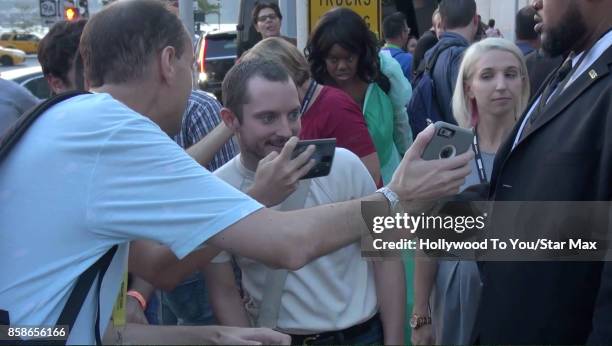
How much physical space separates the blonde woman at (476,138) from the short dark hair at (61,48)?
1971 mm

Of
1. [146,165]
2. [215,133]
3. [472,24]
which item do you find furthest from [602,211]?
[472,24]

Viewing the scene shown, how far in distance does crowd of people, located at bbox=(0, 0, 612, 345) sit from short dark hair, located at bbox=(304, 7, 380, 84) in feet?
3.25

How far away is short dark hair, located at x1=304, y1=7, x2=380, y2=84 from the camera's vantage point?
15.9 feet

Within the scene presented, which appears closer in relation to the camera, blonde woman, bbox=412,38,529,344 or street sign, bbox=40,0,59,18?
blonde woman, bbox=412,38,529,344

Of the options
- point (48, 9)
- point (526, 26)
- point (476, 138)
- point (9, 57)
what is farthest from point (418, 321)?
point (9, 57)

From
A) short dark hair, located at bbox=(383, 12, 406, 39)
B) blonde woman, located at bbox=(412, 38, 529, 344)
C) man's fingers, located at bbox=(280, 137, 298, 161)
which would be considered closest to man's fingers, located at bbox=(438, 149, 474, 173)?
man's fingers, located at bbox=(280, 137, 298, 161)

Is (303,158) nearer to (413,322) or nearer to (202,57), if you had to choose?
(413,322)

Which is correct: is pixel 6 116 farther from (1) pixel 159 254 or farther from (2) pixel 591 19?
(2) pixel 591 19

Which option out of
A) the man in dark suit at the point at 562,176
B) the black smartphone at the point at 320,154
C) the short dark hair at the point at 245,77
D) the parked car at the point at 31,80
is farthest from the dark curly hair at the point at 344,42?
the parked car at the point at 31,80

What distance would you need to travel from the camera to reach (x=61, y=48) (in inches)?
156

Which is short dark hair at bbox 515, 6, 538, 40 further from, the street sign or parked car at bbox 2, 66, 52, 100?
the street sign

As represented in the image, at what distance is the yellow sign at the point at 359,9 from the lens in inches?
251

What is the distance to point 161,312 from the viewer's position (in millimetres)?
3811

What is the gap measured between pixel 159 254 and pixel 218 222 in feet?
1.92
